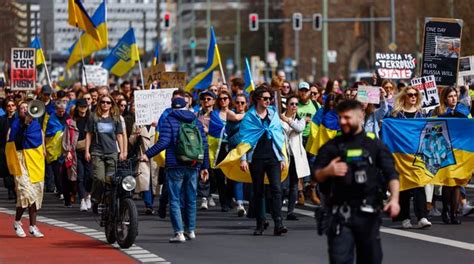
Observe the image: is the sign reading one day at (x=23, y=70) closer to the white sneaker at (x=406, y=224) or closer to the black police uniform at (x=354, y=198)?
the white sneaker at (x=406, y=224)

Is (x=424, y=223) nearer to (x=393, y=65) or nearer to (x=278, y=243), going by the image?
(x=278, y=243)

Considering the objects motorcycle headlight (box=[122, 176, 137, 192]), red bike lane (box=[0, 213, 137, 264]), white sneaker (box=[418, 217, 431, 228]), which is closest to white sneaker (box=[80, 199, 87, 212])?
red bike lane (box=[0, 213, 137, 264])

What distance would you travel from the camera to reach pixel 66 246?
1606 centimetres

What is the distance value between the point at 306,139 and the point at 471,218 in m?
3.94

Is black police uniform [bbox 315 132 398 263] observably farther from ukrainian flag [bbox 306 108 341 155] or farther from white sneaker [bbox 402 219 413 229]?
ukrainian flag [bbox 306 108 341 155]

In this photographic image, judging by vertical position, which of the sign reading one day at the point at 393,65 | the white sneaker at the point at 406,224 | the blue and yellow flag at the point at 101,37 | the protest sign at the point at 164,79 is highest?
the blue and yellow flag at the point at 101,37

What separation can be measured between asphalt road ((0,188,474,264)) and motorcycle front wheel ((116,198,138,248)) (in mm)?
270

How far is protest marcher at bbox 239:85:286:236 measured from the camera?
16984 millimetres

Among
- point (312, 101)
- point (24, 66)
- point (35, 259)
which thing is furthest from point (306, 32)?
point (35, 259)

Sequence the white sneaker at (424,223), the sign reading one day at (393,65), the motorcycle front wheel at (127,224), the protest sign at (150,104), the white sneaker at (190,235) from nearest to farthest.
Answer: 1. the motorcycle front wheel at (127,224)
2. the white sneaker at (190,235)
3. the white sneaker at (424,223)
4. the protest sign at (150,104)
5. the sign reading one day at (393,65)

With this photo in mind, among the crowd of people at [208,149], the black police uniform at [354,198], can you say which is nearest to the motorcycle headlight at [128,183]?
the crowd of people at [208,149]

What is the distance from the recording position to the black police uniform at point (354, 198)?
10.8m

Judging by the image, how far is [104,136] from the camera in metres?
18.7

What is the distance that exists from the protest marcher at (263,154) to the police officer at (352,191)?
19.7 feet
